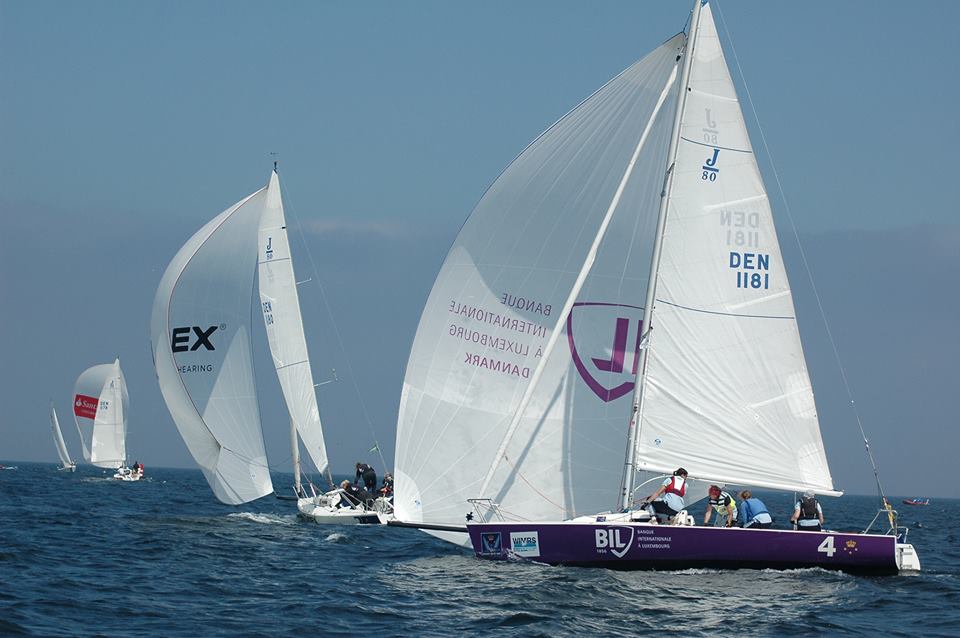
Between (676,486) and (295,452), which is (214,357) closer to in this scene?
(295,452)

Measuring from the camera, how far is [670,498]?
17641mm

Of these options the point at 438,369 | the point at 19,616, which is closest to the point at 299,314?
the point at 438,369

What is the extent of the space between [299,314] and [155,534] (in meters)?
8.44

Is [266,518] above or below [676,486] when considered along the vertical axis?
below

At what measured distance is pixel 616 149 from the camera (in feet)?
63.1

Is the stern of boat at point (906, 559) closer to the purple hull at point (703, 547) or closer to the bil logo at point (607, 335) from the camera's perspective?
the purple hull at point (703, 547)

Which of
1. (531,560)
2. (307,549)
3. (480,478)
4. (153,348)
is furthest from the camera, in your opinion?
(153,348)

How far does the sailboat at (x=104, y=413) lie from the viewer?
6328cm

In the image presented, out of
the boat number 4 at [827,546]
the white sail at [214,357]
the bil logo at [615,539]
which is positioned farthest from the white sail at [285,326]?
the boat number 4 at [827,546]

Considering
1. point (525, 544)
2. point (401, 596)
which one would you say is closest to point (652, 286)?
point (525, 544)

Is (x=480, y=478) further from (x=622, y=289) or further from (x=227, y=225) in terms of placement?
(x=227, y=225)

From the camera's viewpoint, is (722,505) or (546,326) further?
(546,326)

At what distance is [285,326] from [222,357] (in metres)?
2.79

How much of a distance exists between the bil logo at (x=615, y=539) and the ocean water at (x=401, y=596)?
16.7 inches
